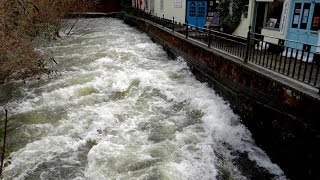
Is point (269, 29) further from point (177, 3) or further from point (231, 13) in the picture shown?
point (177, 3)

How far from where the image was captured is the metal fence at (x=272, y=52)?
7.32 meters

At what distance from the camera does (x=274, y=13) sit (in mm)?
13859

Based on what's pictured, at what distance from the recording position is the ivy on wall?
52.3 ft

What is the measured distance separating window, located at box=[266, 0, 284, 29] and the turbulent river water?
14.9 ft

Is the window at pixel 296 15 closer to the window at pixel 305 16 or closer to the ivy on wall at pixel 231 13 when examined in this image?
the window at pixel 305 16

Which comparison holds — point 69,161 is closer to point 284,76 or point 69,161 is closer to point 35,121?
point 35,121

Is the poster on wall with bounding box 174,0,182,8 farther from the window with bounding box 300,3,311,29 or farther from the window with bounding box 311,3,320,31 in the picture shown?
the window with bounding box 311,3,320,31

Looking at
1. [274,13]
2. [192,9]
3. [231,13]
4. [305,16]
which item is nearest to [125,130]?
[305,16]

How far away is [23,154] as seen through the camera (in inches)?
284

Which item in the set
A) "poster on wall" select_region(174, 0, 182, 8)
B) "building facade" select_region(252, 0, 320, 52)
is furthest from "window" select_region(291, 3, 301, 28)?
"poster on wall" select_region(174, 0, 182, 8)

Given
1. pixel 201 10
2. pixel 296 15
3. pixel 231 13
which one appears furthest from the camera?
pixel 201 10

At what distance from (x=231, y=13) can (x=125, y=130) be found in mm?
10837

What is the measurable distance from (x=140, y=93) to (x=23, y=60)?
4.39 metres

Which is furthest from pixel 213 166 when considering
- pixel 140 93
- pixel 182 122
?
pixel 140 93
